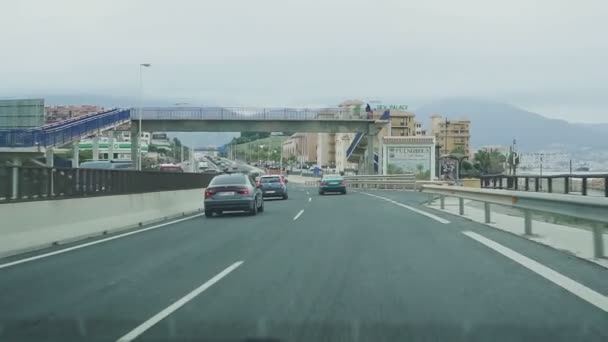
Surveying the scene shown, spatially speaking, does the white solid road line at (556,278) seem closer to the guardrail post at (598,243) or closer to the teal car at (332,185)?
the guardrail post at (598,243)

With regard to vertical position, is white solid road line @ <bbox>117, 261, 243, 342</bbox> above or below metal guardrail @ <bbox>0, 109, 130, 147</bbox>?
below

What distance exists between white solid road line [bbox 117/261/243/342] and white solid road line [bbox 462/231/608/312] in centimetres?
458

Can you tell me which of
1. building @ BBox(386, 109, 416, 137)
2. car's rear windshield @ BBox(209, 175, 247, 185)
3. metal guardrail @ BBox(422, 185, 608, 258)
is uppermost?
building @ BBox(386, 109, 416, 137)

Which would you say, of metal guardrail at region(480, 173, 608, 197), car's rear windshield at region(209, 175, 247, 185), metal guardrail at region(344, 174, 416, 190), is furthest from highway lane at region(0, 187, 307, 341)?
metal guardrail at region(344, 174, 416, 190)

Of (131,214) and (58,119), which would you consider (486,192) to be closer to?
(131,214)

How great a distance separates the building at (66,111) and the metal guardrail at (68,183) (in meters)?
7.19

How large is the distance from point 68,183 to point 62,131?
1766 centimetres

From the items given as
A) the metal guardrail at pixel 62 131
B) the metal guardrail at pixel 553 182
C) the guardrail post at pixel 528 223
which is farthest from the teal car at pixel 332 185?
the guardrail post at pixel 528 223

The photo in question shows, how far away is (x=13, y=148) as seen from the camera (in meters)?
25.1

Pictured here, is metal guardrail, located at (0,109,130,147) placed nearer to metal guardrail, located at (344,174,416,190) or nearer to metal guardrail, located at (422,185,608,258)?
metal guardrail, located at (422,185,608,258)

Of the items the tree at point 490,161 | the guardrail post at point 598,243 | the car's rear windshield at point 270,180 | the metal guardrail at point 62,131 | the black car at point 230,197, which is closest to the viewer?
the guardrail post at point 598,243

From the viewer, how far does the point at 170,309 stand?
775 cm

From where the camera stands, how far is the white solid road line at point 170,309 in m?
6.67

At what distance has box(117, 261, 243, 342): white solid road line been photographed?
6672mm
